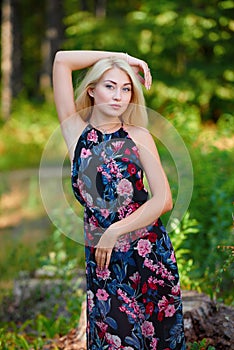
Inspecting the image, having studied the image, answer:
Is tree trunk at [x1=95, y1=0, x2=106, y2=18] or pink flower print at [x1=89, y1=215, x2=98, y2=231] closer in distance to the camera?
pink flower print at [x1=89, y1=215, x2=98, y2=231]

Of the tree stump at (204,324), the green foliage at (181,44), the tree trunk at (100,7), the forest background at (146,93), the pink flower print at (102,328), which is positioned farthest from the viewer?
the tree trunk at (100,7)

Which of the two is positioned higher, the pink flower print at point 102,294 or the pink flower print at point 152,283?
the pink flower print at point 152,283

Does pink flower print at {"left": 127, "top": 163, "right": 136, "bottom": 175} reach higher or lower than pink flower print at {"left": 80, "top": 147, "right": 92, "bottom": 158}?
lower

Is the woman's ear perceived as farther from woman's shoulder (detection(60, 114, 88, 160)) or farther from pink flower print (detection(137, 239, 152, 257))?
pink flower print (detection(137, 239, 152, 257))

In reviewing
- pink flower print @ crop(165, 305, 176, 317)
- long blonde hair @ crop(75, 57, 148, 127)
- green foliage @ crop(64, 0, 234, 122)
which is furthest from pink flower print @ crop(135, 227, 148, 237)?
green foliage @ crop(64, 0, 234, 122)

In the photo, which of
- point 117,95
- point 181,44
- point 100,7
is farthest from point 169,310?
point 100,7

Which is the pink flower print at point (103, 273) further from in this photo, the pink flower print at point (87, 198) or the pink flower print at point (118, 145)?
the pink flower print at point (118, 145)

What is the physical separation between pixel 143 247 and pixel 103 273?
0.19 meters

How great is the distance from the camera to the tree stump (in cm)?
347

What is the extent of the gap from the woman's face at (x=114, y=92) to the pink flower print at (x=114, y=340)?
0.89 meters

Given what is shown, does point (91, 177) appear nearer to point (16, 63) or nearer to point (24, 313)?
point (24, 313)

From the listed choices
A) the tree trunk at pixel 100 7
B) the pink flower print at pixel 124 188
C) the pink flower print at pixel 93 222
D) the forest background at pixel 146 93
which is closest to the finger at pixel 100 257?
the pink flower print at pixel 93 222

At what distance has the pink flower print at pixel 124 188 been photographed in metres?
2.78

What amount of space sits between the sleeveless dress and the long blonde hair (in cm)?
8
